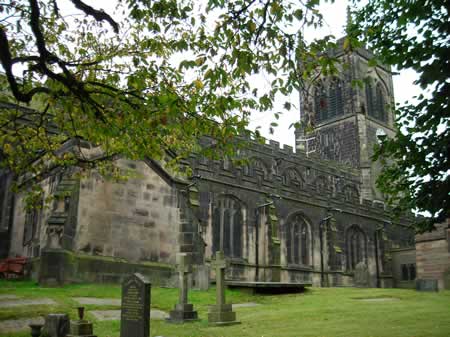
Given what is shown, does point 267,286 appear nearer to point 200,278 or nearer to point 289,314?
point 200,278

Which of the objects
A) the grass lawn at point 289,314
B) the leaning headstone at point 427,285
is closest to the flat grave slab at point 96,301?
→ the grass lawn at point 289,314

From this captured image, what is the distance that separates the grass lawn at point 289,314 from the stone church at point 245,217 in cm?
129

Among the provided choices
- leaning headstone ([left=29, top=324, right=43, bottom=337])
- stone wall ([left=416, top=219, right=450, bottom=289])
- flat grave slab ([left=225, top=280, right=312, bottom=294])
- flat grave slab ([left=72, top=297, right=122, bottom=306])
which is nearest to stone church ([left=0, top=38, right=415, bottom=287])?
flat grave slab ([left=225, top=280, right=312, bottom=294])

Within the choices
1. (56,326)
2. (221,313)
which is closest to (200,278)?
(221,313)

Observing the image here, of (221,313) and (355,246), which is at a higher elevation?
(355,246)

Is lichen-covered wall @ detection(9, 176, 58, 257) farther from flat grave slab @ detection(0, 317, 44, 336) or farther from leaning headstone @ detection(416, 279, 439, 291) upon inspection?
leaning headstone @ detection(416, 279, 439, 291)

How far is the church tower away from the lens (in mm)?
46688

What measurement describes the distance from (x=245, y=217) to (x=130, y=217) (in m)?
10.7

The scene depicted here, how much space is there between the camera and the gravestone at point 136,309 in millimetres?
9008

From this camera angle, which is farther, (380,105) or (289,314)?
(380,105)

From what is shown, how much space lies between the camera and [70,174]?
15977mm

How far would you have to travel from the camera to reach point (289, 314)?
12688 mm

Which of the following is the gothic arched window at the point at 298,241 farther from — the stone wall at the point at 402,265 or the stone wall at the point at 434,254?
the stone wall at the point at 402,265

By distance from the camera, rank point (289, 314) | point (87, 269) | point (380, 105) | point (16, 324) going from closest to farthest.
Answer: point (16, 324) < point (289, 314) < point (87, 269) < point (380, 105)
